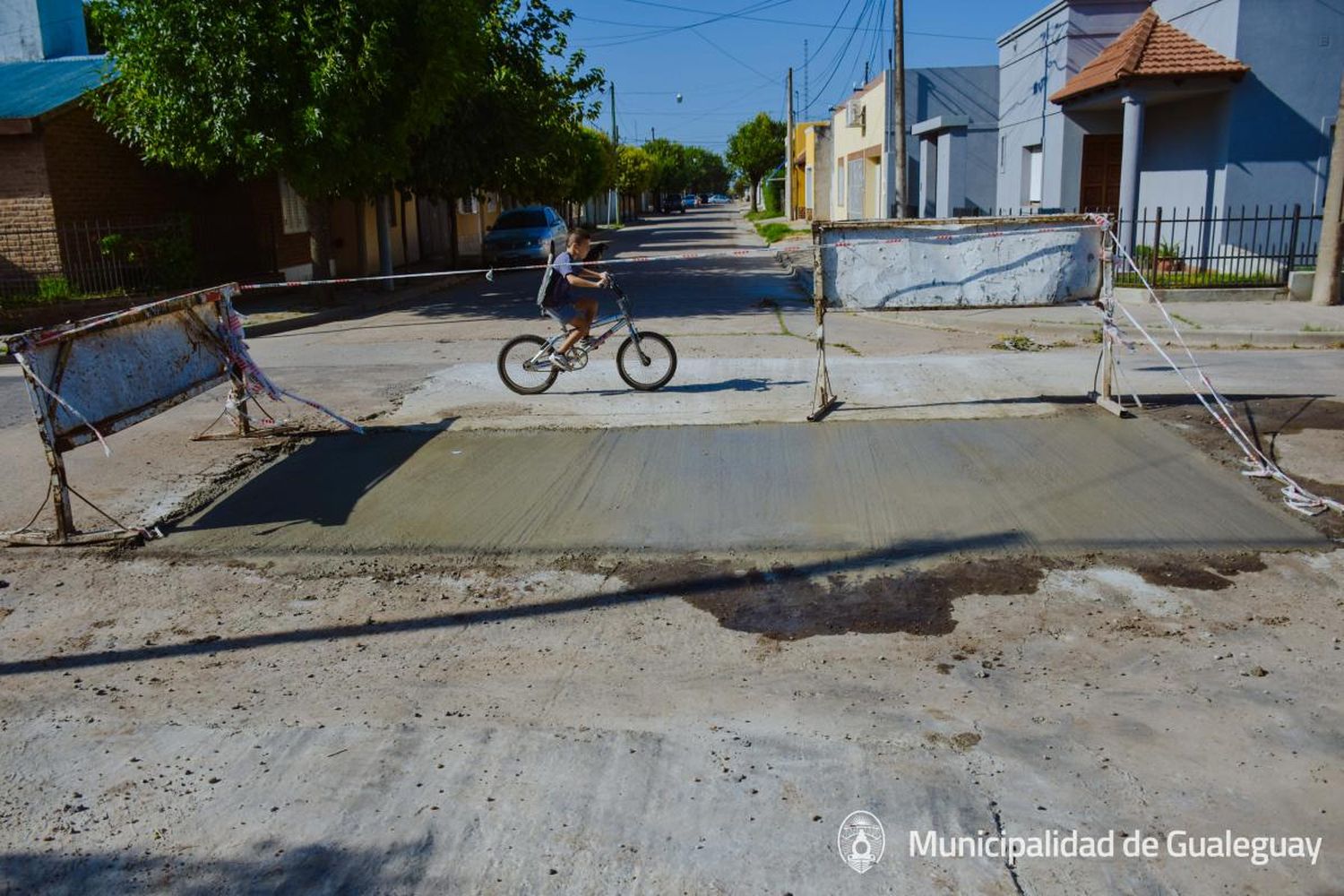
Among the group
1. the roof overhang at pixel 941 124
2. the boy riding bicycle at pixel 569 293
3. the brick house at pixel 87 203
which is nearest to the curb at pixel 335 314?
the brick house at pixel 87 203

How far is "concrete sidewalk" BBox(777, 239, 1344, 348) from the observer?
1368 centimetres

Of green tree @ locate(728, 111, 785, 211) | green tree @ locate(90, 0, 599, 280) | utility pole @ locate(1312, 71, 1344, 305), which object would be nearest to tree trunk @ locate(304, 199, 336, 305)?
green tree @ locate(90, 0, 599, 280)

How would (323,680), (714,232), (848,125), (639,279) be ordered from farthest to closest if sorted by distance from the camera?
1. (714,232)
2. (848,125)
3. (639,279)
4. (323,680)

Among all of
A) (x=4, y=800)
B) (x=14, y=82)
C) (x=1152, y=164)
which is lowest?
(x=4, y=800)

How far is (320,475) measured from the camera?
830 centimetres

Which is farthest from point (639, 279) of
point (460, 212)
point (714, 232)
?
point (714, 232)

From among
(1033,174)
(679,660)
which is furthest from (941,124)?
(679,660)

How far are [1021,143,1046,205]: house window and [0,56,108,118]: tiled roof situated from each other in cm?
1894

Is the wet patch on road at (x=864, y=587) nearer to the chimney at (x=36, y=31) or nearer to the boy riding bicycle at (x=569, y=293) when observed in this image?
the boy riding bicycle at (x=569, y=293)

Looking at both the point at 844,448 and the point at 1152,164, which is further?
the point at 1152,164

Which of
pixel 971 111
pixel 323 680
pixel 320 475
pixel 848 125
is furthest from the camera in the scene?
pixel 848 125

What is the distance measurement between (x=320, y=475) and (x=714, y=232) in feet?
164

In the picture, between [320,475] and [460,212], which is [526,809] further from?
[460,212]

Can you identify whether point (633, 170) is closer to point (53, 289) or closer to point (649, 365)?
point (53, 289)
